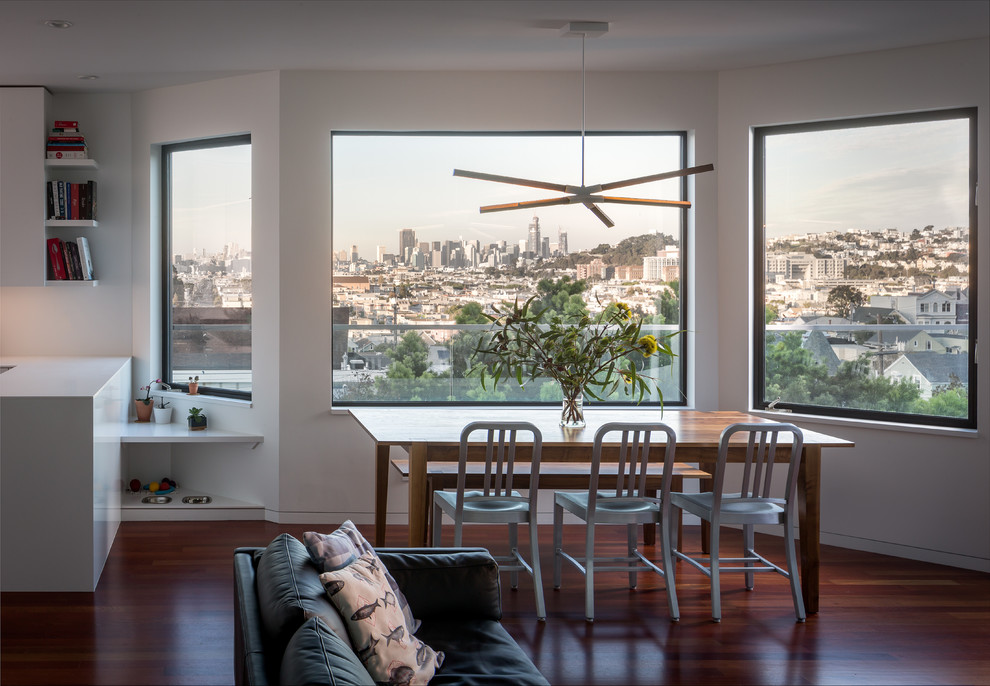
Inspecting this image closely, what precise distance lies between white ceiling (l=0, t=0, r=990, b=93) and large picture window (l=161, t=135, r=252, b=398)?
0.59 metres

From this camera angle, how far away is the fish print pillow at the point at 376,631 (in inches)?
89.5

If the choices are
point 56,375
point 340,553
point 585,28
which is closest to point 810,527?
point 340,553

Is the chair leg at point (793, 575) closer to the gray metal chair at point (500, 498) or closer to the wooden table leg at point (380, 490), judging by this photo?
the gray metal chair at point (500, 498)

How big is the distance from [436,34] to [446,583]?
2.94 m

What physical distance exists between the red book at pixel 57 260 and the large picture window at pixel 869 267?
174 inches

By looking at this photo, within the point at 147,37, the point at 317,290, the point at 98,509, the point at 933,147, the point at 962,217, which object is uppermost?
the point at 147,37

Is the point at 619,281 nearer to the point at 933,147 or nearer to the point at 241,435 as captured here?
the point at 933,147

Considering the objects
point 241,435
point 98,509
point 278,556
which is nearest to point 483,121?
point 241,435

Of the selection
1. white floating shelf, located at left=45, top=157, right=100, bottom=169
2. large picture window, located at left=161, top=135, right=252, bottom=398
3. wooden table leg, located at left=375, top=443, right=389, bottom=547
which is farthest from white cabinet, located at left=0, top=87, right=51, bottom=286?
wooden table leg, located at left=375, top=443, right=389, bottom=547

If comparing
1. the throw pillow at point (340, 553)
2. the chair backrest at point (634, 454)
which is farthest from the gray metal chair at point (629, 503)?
the throw pillow at point (340, 553)

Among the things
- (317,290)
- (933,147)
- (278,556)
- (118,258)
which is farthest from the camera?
(118,258)

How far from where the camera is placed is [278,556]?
244 cm

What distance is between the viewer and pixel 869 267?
201 inches

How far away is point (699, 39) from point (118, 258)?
13.0ft
